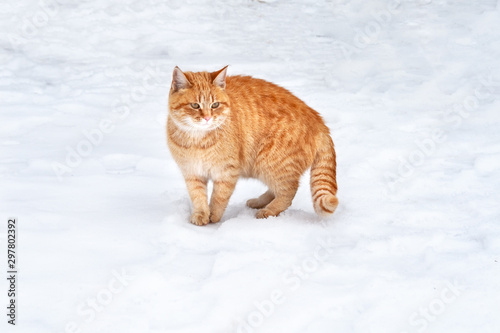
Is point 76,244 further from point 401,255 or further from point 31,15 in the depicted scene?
point 31,15

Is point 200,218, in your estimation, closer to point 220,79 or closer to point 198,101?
point 198,101

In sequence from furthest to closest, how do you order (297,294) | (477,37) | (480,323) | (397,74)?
(477,37) → (397,74) → (297,294) → (480,323)

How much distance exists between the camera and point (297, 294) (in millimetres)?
2969

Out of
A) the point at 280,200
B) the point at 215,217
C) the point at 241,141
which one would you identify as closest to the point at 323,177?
the point at 280,200

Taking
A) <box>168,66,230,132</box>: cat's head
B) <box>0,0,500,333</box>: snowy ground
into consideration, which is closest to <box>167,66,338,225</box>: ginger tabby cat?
<box>168,66,230,132</box>: cat's head

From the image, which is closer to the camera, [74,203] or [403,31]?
[74,203]

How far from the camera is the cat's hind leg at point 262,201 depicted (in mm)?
4172

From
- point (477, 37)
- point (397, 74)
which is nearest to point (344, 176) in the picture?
point (397, 74)

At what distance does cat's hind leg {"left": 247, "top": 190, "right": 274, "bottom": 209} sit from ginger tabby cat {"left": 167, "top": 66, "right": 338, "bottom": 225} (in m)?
0.06

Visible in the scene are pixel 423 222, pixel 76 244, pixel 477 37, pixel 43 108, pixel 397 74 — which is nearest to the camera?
pixel 76 244

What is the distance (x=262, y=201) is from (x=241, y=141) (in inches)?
21.1

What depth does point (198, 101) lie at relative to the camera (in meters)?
3.67

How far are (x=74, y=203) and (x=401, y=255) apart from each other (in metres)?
2.00

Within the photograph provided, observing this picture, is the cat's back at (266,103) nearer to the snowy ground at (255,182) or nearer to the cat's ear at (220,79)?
the cat's ear at (220,79)
